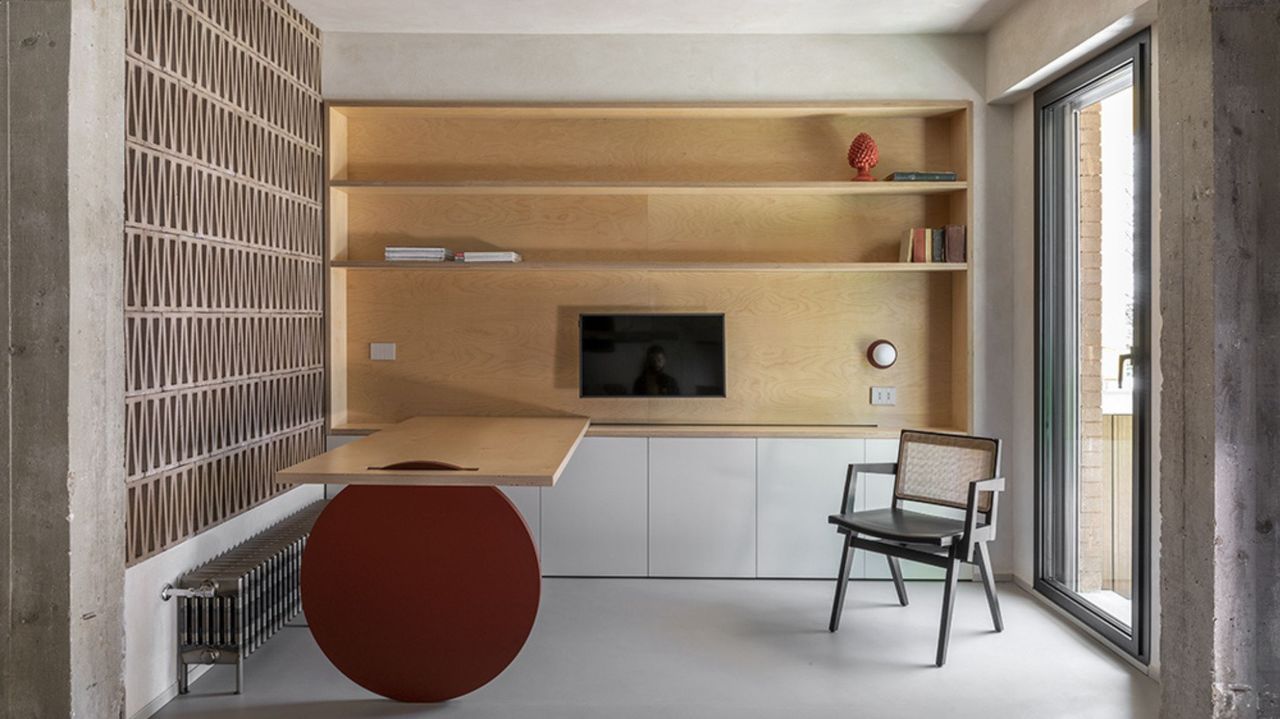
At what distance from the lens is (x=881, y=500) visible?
16.8 feet

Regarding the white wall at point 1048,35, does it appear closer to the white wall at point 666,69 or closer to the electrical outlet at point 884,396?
the white wall at point 666,69

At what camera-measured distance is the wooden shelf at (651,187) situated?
200 inches

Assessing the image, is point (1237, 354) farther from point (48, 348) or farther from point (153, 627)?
point (153, 627)

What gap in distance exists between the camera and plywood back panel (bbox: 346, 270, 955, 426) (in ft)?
17.7

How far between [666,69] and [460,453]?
102 inches

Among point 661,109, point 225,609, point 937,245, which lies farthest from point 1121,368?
point 225,609

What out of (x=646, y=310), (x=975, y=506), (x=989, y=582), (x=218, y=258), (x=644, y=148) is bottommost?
(x=989, y=582)

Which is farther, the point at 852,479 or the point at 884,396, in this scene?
the point at 884,396

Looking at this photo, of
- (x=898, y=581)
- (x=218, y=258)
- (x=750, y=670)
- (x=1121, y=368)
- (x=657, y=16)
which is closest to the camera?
(x=750, y=670)

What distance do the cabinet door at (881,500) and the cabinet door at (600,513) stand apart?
1.16 m

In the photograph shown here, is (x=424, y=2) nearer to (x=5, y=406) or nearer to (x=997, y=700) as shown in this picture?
(x=5, y=406)

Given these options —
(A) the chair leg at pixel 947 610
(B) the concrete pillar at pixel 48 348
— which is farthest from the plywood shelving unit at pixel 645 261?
(B) the concrete pillar at pixel 48 348

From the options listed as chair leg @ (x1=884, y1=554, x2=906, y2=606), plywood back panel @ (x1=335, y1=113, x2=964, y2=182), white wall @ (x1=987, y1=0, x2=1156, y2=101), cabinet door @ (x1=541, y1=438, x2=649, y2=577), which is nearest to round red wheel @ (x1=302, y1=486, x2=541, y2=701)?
cabinet door @ (x1=541, y1=438, x2=649, y2=577)

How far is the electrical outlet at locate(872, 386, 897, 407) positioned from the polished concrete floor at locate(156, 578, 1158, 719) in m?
1.11
